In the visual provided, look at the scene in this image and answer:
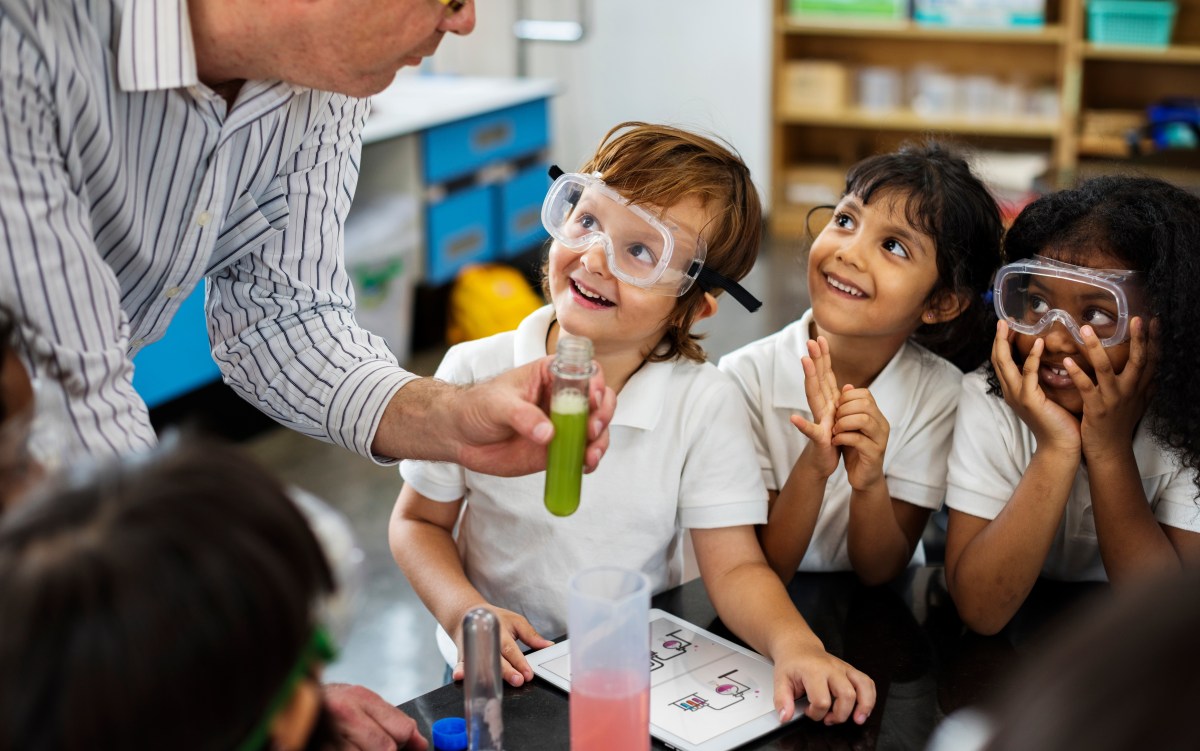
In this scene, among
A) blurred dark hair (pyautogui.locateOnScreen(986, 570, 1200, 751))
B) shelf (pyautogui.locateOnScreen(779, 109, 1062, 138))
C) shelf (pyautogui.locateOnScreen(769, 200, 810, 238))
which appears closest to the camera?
blurred dark hair (pyautogui.locateOnScreen(986, 570, 1200, 751))

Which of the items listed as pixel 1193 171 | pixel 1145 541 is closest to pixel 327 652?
pixel 1145 541

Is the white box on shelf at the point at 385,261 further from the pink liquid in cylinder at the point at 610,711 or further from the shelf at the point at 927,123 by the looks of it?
the pink liquid in cylinder at the point at 610,711

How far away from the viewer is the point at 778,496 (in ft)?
5.67

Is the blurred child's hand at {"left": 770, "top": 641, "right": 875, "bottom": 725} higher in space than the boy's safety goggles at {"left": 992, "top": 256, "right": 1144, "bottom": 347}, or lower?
lower

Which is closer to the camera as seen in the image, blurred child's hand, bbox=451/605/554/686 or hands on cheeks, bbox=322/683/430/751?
hands on cheeks, bbox=322/683/430/751

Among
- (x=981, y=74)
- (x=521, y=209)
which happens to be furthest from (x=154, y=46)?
(x=981, y=74)

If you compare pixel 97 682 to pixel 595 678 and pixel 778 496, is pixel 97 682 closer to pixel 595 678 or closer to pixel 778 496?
pixel 595 678

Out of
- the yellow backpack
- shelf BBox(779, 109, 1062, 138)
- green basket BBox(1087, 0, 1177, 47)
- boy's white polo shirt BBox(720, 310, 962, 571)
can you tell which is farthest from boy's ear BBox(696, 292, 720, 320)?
green basket BBox(1087, 0, 1177, 47)

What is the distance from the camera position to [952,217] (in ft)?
5.83

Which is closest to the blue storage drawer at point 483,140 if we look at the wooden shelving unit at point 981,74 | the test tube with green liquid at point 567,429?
the wooden shelving unit at point 981,74

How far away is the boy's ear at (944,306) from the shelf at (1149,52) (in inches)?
166

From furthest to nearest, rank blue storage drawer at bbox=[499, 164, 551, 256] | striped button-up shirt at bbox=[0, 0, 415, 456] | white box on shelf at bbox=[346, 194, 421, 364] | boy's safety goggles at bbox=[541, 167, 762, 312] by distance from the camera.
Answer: blue storage drawer at bbox=[499, 164, 551, 256] < white box on shelf at bbox=[346, 194, 421, 364] < boy's safety goggles at bbox=[541, 167, 762, 312] < striped button-up shirt at bbox=[0, 0, 415, 456]

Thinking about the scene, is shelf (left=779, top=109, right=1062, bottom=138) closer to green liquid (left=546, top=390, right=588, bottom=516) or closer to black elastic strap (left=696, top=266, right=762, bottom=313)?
black elastic strap (left=696, top=266, right=762, bottom=313)

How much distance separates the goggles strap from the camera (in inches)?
65.4
